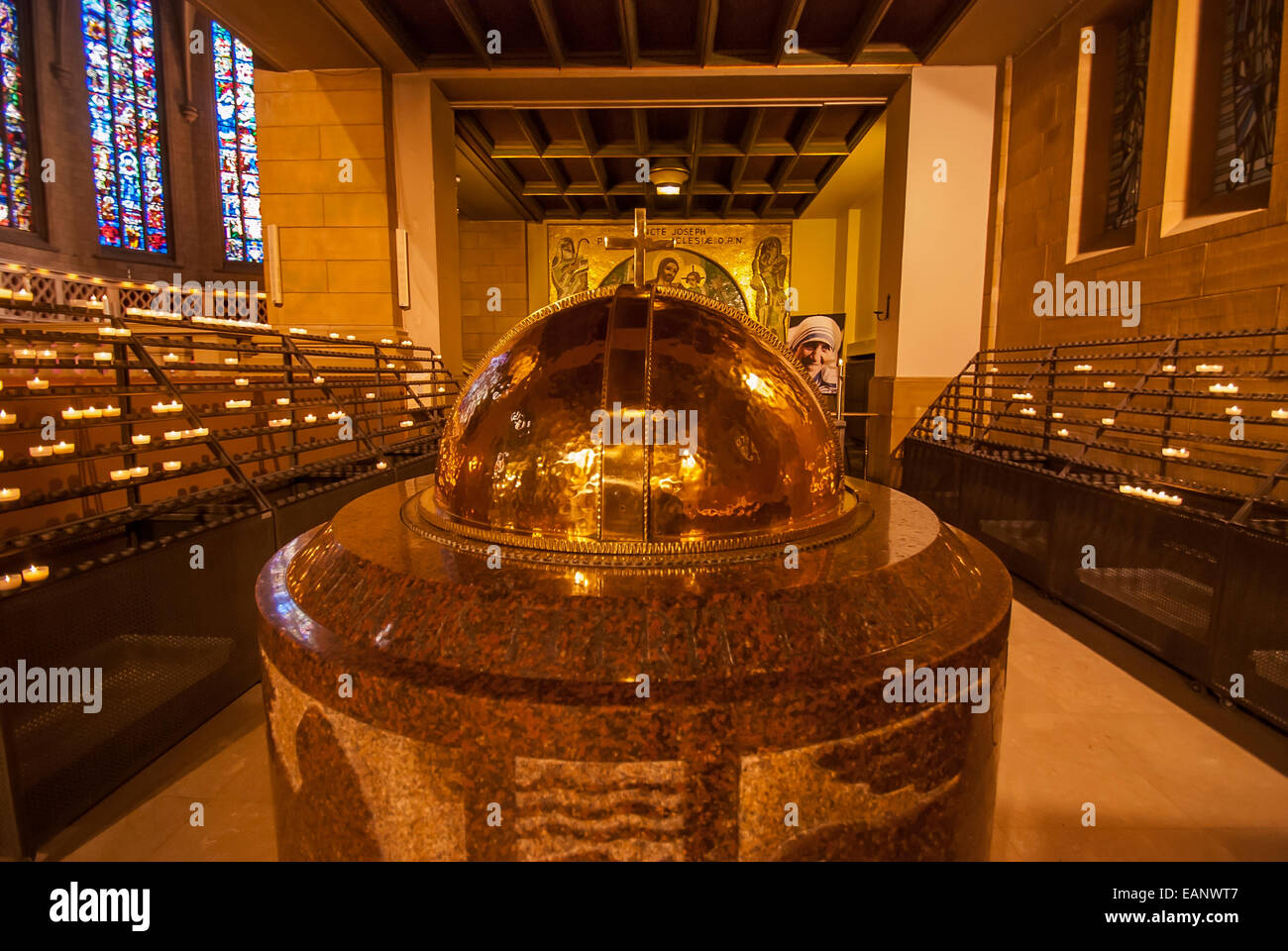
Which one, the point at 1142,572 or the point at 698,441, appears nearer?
the point at 698,441

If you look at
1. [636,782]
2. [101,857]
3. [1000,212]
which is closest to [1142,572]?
[636,782]

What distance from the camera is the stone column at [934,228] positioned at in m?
7.41

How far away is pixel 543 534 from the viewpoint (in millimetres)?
1382

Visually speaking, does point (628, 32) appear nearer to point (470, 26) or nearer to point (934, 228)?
point (470, 26)

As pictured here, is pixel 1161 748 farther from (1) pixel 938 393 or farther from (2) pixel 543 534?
(1) pixel 938 393

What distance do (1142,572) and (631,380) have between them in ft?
11.8

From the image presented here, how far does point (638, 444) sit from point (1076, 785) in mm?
2037

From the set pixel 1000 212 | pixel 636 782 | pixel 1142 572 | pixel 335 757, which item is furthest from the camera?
pixel 1000 212

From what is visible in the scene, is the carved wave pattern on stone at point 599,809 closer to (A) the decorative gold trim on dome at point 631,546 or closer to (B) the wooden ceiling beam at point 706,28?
(A) the decorative gold trim on dome at point 631,546

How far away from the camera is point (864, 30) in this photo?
22.1 feet

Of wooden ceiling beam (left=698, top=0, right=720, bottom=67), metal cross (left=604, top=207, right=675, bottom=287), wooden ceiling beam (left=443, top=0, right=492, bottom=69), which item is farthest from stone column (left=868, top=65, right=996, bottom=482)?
metal cross (left=604, top=207, right=675, bottom=287)

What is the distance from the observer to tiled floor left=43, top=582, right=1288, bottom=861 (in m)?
1.92

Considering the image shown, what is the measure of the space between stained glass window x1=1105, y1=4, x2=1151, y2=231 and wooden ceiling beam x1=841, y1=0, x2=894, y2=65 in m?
2.11

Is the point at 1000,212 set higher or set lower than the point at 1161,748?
higher
